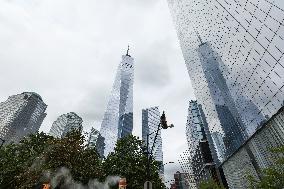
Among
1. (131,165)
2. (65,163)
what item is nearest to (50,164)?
(65,163)

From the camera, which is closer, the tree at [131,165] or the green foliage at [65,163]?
the green foliage at [65,163]

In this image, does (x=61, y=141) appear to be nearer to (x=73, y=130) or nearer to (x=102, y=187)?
(x=73, y=130)

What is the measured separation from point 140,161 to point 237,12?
82.4 feet

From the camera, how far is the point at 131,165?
131ft

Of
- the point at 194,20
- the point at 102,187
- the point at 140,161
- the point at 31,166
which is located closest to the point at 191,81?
the point at 194,20

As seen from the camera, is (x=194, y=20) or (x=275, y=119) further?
(x=194, y=20)

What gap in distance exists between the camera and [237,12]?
34125mm

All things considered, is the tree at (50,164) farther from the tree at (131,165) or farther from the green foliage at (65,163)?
the tree at (131,165)

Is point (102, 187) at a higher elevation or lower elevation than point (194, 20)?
lower

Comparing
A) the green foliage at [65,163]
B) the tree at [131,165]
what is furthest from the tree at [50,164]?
the tree at [131,165]

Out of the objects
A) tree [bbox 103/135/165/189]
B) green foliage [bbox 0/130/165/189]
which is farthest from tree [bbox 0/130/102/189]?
tree [bbox 103/135/165/189]

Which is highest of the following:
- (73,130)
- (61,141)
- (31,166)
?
(73,130)

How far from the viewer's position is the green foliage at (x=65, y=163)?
1341 inches

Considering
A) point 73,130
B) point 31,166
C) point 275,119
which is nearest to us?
point 275,119
